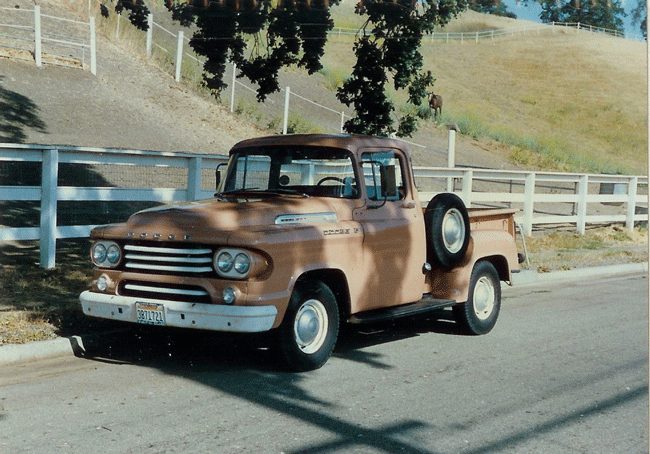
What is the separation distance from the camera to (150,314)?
23.3ft

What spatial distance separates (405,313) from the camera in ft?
26.9

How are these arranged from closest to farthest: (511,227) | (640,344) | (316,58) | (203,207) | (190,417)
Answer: (190,417) < (203,207) < (640,344) < (511,227) < (316,58)

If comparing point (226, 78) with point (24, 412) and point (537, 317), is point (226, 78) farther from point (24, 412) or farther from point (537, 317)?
point (24, 412)

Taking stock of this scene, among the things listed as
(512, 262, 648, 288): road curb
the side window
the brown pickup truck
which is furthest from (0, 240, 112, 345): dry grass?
(512, 262, 648, 288): road curb

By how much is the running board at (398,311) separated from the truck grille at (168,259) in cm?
152

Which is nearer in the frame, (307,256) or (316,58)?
(307,256)

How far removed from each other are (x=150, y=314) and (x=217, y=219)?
943mm

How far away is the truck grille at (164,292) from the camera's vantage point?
7.07 metres

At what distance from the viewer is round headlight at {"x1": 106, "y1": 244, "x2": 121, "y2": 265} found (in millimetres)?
7550

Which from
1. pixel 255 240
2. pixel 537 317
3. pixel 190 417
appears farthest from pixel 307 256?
pixel 537 317

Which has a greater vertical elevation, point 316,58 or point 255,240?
point 316,58

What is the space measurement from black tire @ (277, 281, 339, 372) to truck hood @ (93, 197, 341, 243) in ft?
2.02

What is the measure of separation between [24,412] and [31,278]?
4890 mm

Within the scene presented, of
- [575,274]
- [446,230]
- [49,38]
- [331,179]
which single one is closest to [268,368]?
[331,179]
